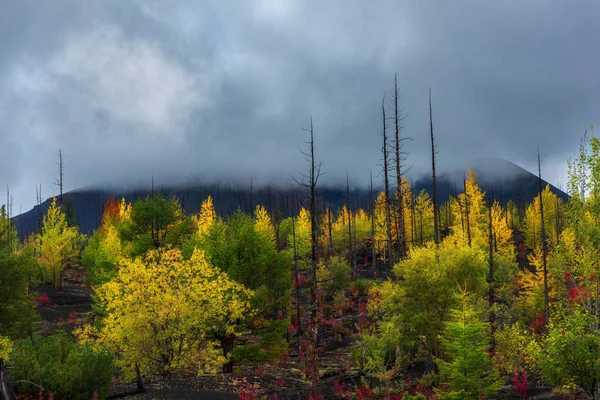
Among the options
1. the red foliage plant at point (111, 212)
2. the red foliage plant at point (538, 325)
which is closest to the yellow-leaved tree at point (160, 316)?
the red foliage plant at point (538, 325)

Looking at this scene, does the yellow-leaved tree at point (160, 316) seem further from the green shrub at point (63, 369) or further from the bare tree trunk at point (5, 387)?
the bare tree trunk at point (5, 387)

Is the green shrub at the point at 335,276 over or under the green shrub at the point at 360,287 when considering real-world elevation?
over

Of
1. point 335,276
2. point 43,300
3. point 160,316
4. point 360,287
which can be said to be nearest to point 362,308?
point 335,276

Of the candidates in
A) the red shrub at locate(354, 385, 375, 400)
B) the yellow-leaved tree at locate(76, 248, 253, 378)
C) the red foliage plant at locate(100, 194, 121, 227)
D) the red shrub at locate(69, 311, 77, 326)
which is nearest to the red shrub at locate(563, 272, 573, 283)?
the red shrub at locate(354, 385, 375, 400)

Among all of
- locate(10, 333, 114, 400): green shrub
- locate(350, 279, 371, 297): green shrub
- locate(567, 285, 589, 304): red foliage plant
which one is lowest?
locate(350, 279, 371, 297): green shrub

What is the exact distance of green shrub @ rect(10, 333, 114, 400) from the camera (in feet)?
42.6

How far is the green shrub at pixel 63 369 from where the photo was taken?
1299 cm

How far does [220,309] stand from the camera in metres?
18.2

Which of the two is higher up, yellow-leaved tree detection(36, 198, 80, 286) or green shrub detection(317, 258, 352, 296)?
yellow-leaved tree detection(36, 198, 80, 286)

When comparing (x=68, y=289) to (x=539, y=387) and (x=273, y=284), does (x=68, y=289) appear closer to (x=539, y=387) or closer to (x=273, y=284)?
Answer: (x=273, y=284)

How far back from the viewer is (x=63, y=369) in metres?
13.7

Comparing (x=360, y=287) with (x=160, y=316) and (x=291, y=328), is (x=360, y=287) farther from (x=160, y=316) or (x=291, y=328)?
(x=160, y=316)

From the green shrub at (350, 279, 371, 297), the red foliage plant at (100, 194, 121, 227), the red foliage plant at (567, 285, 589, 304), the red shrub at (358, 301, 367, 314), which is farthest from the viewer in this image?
the red foliage plant at (100, 194, 121, 227)

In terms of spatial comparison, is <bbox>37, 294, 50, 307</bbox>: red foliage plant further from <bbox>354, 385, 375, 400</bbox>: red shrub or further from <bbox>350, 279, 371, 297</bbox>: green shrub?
<bbox>354, 385, 375, 400</bbox>: red shrub
